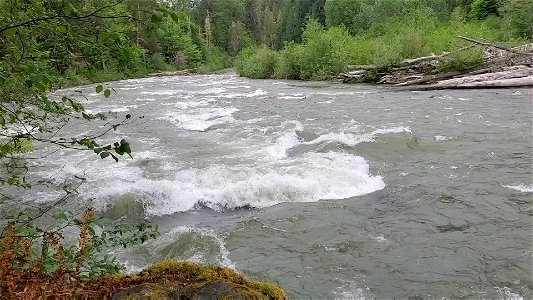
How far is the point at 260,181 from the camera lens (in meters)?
8.30

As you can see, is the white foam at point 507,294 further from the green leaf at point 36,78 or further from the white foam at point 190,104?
the white foam at point 190,104

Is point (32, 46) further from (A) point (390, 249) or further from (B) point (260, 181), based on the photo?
(B) point (260, 181)

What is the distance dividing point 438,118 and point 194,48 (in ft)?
194

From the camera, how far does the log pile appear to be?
790 inches

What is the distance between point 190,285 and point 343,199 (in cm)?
559

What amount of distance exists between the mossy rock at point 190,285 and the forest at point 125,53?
32 mm

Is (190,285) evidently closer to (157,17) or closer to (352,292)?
(157,17)

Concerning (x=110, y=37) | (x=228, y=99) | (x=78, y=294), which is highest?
(x=110, y=37)

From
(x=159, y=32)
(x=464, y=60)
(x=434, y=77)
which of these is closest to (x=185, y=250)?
(x=159, y=32)

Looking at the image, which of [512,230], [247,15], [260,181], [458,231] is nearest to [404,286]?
[458,231]

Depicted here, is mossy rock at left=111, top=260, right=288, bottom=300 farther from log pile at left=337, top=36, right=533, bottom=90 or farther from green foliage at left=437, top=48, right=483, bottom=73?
green foliage at left=437, top=48, right=483, bottom=73

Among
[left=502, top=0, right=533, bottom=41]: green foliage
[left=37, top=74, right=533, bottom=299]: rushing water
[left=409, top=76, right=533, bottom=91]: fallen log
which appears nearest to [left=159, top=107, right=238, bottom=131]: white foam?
[left=37, top=74, right=533, bottom=299]: rushing water

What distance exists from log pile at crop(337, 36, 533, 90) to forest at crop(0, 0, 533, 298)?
2.18 ft

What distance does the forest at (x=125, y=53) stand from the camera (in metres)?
2.23
